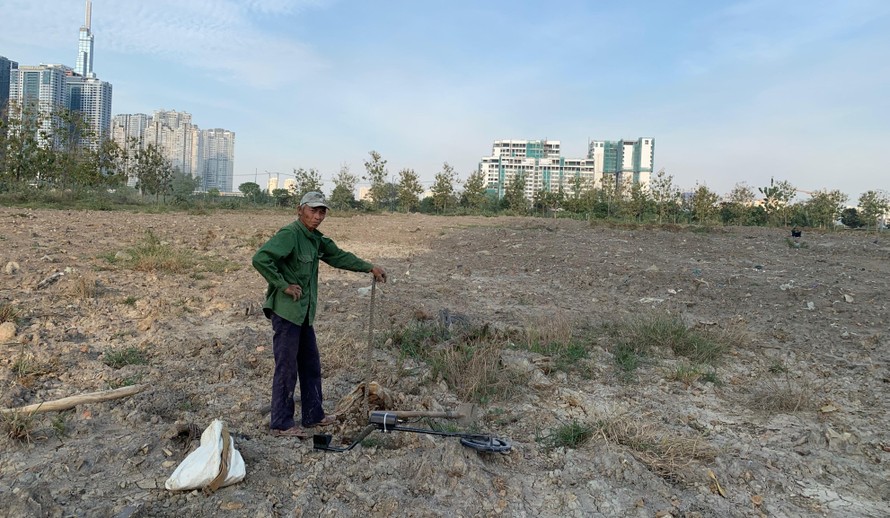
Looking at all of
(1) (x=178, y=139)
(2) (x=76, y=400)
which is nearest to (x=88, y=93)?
(1) (x=178, y=139)

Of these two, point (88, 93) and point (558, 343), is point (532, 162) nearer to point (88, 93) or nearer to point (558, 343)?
point (88, 93)

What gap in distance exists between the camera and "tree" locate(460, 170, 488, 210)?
38750mm

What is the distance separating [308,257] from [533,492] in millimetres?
1775

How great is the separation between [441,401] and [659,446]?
1.49 metres

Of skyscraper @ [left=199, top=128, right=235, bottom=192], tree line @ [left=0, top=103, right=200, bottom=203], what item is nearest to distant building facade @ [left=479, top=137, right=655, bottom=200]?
skyscraper @ [left=199, top=128, right=235, bottom=192]

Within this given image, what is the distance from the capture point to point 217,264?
872 centimetres

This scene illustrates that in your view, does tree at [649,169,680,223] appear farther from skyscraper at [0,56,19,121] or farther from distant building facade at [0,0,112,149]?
skyscraper at [0,56,19,121]

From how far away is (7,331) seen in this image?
4.59m

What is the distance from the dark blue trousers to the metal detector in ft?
0.94

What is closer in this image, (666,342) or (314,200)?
(314,200)

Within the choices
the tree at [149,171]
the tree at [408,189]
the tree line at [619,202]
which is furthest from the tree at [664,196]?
the tree at [149,171]

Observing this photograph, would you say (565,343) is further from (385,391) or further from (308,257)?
(308,257)

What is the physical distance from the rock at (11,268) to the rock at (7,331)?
2661 millimetres

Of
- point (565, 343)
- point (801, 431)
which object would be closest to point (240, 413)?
point (565, 343)
